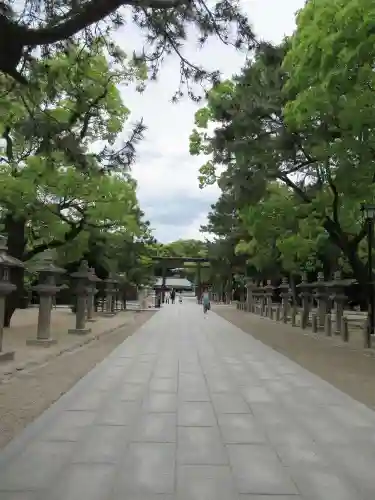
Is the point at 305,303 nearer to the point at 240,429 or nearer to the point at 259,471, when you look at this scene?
the point at 240,429

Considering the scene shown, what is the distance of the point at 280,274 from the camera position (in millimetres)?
37094

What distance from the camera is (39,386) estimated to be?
8.31 meters

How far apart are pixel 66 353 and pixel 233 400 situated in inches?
241

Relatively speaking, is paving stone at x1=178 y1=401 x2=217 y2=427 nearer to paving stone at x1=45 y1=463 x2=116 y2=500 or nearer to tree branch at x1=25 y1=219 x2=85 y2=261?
paving stone at x1=45 y1=463 x2=116 y2=500

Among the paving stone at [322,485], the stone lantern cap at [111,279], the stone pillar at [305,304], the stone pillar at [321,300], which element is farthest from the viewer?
the stone lantern cap at [111,279]

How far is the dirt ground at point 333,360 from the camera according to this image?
344 inches

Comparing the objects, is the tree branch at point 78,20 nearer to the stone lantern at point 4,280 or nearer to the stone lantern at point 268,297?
the stone lantern at point 4,280

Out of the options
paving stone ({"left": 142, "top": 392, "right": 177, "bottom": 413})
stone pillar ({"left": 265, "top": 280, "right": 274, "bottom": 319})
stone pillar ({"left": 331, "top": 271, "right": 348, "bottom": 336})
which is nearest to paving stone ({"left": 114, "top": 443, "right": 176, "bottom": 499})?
paving stone ({"left": 142, "top": 392, "right": 177, "bottom": 413})

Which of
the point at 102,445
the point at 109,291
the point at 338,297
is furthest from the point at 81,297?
the point at 102,445

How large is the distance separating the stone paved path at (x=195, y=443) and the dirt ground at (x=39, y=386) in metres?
0.19

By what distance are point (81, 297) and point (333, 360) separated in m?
9.00

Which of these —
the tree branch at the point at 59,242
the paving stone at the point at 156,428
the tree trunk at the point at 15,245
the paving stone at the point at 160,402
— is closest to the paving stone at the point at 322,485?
the paving stone at the point at 156,428

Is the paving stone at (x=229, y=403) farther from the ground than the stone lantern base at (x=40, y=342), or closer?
closer

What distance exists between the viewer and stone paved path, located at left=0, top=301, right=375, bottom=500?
409 cm
